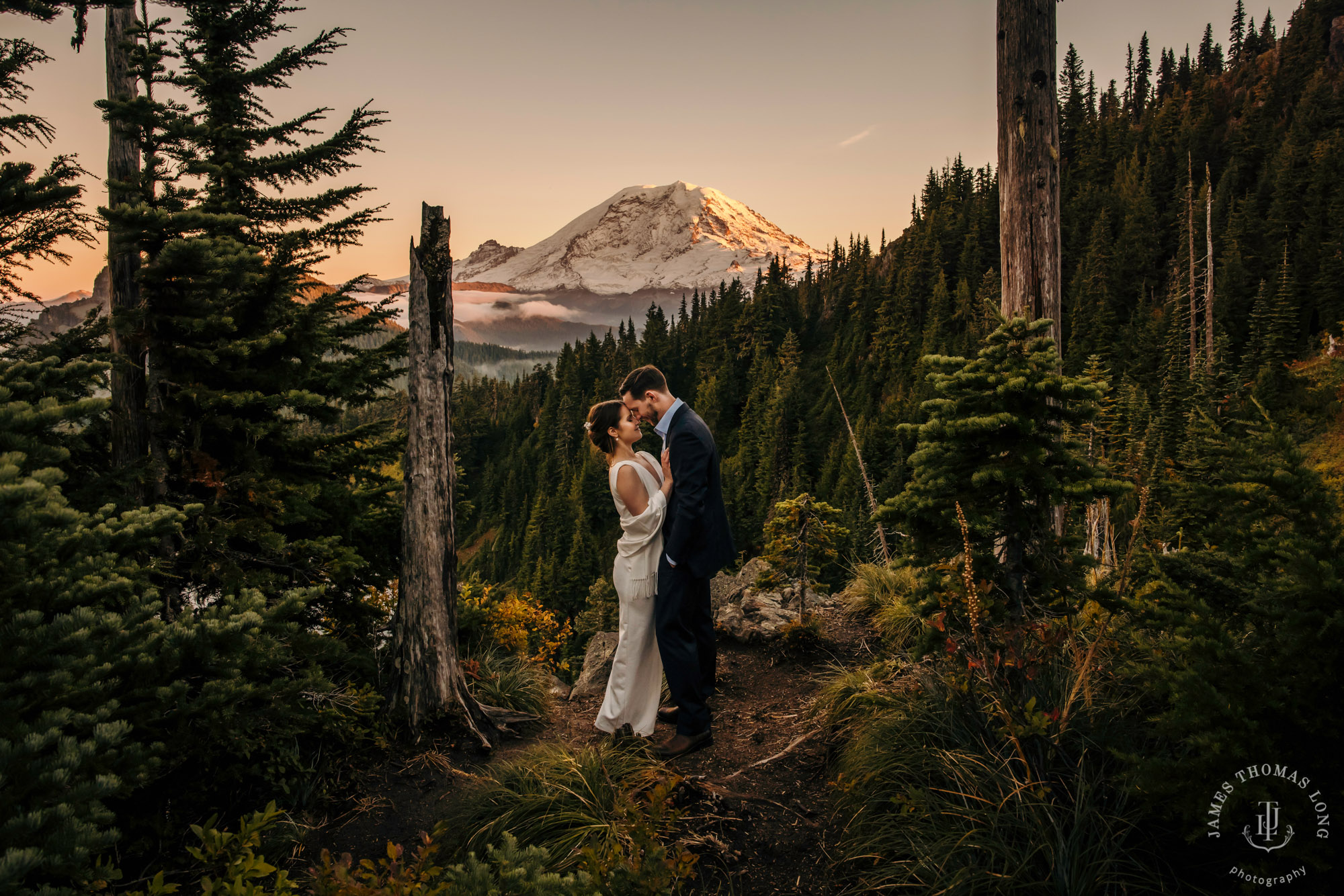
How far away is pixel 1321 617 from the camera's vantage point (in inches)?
79.0

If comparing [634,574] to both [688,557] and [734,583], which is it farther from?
[734,583]

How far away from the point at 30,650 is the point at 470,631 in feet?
15.6

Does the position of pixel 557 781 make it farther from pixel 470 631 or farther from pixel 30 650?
pixel 470 631

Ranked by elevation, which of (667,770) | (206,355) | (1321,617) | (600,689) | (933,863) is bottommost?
(600,689)

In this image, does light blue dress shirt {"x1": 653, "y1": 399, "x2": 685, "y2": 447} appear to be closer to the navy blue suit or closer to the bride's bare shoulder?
the navy blue suit

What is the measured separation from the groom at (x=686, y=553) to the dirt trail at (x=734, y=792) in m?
0.33

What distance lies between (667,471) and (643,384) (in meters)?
0.64

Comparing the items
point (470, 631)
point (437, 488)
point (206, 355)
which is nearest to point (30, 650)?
point (437, 488)

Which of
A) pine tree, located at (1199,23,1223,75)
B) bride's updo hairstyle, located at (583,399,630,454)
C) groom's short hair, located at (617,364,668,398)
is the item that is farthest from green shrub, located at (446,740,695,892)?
pine tree, located at (1199,23,1223,75)

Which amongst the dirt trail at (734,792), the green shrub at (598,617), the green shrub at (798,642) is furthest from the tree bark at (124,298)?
the green shrub at (598,617)

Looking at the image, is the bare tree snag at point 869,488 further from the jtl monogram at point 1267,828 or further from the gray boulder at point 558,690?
the gray boulder at point 558,690

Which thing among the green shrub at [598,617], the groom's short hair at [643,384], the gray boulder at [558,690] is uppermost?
the groom's short hair at [643,384]

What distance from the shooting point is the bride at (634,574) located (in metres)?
4.34

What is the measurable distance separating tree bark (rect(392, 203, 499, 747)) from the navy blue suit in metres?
1.55
